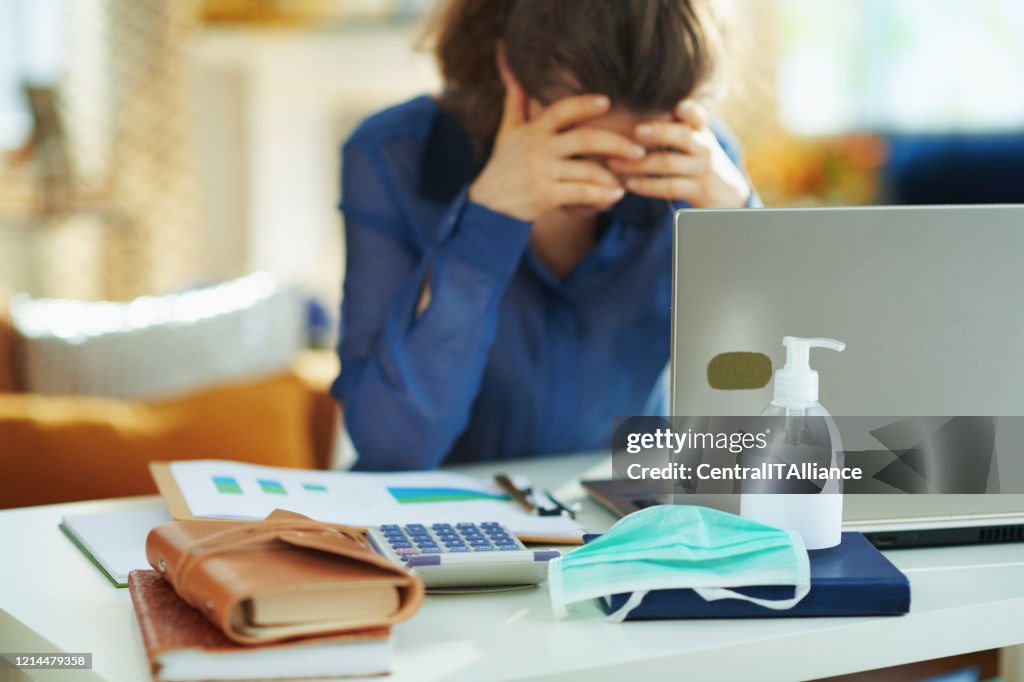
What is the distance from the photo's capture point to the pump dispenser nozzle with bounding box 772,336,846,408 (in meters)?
0.76

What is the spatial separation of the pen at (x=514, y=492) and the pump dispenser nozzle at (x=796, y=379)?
0.27 meters

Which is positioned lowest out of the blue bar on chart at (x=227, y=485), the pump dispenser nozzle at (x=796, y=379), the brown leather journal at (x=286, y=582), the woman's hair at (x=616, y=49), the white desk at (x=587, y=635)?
the white desk at (x=587, y=635)

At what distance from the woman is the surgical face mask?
0.44 m

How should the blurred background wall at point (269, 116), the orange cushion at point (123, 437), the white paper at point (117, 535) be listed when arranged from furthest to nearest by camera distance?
the blurred background wall at point (269, 116), the orange cushion at point (123, 437), the white paper at point (117, 535)

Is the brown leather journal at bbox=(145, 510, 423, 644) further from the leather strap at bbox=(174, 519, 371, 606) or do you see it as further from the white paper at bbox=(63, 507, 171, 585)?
the white paper at bbox=(63, 507, 171, 585)

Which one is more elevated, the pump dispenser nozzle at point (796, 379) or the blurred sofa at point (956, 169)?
the blurred sofa at point (956, 169)

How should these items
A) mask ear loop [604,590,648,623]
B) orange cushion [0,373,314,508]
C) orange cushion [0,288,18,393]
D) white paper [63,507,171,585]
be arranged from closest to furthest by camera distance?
1. mask ear loop [604,590,648,623]
2. white paper [63,507,171,585]
3. orange cushion [0,373,314,508]
4. orange cushion [0,288,18,393]

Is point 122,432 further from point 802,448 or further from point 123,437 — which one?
point 802,448

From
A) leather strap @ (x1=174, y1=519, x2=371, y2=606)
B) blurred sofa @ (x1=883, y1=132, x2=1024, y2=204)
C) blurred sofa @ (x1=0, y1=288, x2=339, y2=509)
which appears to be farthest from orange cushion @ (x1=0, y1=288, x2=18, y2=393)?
blurred sofa @ (x1=883, y1=132, x2=1024, y2=204)

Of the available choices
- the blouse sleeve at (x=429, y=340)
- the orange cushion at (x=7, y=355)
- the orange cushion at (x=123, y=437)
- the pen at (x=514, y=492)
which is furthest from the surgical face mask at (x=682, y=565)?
the orange cushion at (x=7, y=355)

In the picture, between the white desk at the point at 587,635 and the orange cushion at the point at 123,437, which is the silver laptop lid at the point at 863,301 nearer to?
the white desk at the point at 587,635

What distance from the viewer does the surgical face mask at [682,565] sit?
2.31 feet

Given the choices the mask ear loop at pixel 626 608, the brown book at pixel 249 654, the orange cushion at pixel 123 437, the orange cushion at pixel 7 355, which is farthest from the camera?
the orange cushion at pixel 7 355

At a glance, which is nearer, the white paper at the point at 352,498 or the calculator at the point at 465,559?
the calculator at the point at 465,559
